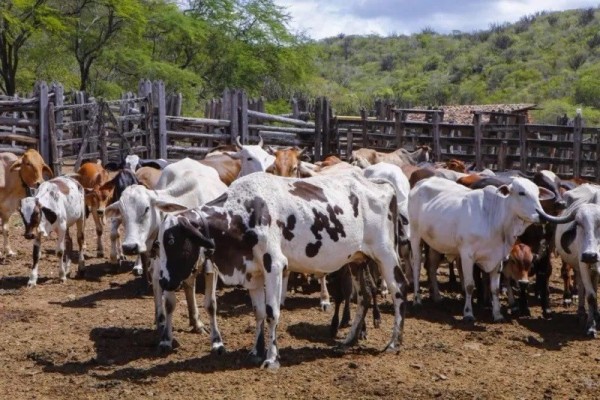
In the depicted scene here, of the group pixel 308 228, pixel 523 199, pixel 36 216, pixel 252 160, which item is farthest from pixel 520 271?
pixel 36 216

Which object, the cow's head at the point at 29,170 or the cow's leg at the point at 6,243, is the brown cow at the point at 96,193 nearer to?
the cow's head at the point at 29,170

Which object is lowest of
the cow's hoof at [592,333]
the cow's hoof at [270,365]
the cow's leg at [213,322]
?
the cow's hoof at [592,333]

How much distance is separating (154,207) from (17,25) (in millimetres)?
24172

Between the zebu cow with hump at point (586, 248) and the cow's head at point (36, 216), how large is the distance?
6.37 metres

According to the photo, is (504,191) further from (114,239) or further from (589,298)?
(114,239)

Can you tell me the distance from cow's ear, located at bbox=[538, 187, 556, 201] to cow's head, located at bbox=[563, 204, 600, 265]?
1198mm

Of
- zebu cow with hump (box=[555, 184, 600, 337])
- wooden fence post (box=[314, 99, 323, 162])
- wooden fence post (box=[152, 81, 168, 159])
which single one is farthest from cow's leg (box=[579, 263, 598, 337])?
wooden fence post (box=[314, 99, 323, 162])

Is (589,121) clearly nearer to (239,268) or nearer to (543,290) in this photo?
(543,290)

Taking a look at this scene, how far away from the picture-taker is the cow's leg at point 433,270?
11344 millimetres

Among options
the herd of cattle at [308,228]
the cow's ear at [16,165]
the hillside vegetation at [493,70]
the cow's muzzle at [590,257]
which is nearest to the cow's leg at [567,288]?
the herd of cattle at [308,228]

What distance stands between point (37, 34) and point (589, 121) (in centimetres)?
2377

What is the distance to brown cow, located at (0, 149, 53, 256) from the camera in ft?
44.6

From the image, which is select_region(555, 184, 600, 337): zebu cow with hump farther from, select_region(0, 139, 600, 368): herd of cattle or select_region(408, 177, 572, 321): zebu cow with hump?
select_region(408, 177, 572, 321): zebu cow with hump

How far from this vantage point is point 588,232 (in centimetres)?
967
